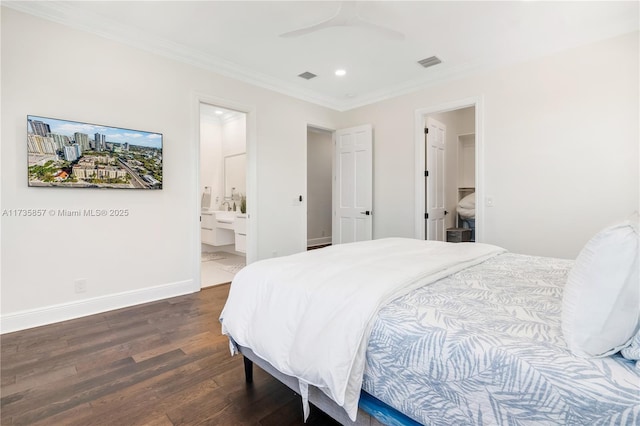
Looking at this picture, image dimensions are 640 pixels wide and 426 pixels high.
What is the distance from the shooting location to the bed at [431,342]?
0.77m

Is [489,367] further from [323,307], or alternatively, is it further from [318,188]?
[318,188]

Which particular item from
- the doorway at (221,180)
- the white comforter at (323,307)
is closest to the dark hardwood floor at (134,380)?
the white comforter at (323,307)

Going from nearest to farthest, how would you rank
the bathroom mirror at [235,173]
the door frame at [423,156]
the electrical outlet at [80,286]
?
1. the electrical outlet at [80,286]
2. the door frame at [423,156]
3. the bathroom mirror at [235,173]

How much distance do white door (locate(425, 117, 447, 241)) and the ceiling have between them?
786mm

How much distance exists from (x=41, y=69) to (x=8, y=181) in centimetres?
98

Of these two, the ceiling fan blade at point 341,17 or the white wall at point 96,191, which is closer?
the ceiling fan blade at point 341,17

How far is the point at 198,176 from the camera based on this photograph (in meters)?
3.46

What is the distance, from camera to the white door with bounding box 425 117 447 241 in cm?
425

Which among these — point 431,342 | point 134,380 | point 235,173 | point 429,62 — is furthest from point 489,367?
point 235,173

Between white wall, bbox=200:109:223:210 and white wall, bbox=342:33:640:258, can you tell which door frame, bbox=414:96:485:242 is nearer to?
white wall, bbox=342:33:640:258

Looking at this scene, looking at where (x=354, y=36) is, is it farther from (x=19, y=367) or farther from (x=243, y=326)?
(x=19, y=367)

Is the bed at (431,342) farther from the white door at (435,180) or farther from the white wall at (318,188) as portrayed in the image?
the white wall at (318,188)

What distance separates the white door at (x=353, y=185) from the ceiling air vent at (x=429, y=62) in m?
1.20

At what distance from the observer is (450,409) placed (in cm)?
92
